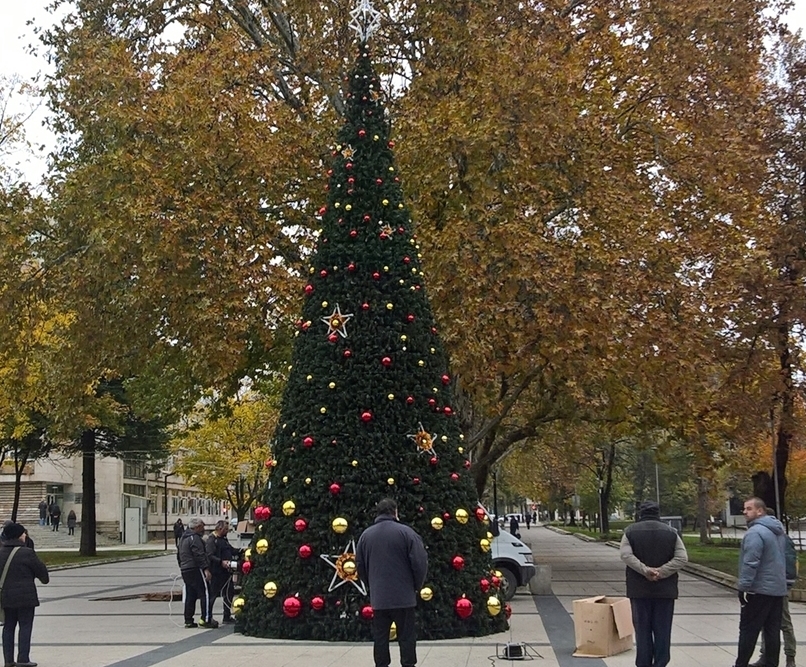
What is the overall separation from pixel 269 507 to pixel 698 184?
37.0ft

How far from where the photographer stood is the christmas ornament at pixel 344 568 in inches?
462

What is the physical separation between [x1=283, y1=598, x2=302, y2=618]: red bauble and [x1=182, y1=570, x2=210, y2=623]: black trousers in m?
3.30

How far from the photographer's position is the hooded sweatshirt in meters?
9.24

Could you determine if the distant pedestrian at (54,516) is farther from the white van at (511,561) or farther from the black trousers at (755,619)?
the black trousers at (755,619)

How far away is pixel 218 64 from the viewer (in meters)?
18.9

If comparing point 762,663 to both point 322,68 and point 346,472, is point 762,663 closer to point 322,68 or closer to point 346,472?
point 346,472

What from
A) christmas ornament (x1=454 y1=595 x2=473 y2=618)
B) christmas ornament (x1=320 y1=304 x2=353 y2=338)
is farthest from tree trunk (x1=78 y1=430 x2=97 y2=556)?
christmas ornament (x1=454 y1=595 x2=473 y2=618)

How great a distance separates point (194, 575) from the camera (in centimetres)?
1468

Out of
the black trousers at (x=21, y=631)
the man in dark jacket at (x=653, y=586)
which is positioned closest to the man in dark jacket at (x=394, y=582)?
the man in dark jacket at (x=653, y=586)

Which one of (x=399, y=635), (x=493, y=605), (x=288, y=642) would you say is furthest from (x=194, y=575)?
(x=399, y=635)

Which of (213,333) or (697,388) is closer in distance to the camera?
(213,333)

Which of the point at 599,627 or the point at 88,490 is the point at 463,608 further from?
the point at 88,490

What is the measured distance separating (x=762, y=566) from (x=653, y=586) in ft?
3.50

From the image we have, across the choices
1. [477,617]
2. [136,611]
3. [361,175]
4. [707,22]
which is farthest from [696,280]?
[136,611]
